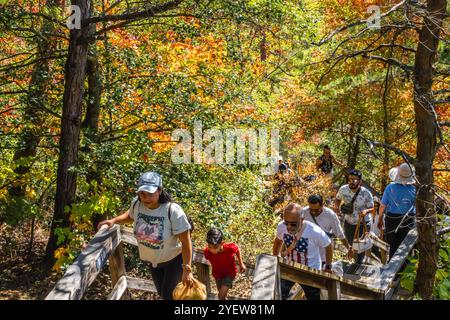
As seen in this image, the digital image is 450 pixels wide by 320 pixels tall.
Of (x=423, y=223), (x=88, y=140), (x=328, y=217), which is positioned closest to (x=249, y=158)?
(x=88, y=140)

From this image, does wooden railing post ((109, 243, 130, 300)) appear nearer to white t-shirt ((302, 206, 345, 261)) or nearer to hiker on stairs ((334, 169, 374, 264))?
white t-shirt ((302, 206, 345, 261))

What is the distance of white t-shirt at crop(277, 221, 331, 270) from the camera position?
5.70 metres

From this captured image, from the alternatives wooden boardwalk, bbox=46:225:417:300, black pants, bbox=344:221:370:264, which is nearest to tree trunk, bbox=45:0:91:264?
wooden boardwalk, bbox=46:225:417:300

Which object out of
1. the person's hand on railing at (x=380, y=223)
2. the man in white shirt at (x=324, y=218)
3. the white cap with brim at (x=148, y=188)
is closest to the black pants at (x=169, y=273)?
the white cap with brim at (x=148, y=188)

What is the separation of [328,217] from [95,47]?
4.94 metres

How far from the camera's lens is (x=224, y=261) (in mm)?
6281

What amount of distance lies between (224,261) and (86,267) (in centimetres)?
258

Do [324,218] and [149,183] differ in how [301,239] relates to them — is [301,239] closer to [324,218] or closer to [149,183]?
A: [324,218]

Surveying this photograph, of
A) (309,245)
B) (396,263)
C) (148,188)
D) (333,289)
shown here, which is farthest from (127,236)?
(396,263)

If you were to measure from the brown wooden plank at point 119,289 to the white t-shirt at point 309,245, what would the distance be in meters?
1.77

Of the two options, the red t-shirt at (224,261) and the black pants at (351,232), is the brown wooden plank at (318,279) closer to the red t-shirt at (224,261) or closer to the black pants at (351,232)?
the red t-shirt at (224,261)

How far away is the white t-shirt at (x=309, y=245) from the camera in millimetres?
5695

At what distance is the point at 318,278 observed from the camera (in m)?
4.98

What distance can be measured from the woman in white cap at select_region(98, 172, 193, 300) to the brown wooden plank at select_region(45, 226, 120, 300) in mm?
243
